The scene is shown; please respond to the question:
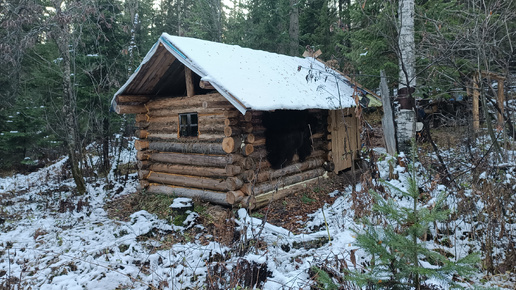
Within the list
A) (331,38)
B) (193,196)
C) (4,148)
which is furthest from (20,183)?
(331,38)

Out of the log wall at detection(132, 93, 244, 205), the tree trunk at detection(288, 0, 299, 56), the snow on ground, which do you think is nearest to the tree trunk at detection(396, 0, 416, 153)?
the snow on ground

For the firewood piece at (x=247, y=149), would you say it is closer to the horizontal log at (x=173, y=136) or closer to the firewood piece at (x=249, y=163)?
the firewood piece at (x=249, y=163)

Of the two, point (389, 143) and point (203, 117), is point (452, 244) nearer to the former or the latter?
point (389, 143)

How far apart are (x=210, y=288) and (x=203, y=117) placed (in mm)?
5256

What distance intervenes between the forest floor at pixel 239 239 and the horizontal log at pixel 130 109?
2515mm

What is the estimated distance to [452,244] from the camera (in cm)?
457

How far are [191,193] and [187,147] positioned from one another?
1257 mm

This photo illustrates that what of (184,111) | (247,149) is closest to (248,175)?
(247,149)

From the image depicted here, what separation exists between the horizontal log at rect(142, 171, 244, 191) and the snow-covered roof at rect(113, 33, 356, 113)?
6.73ft

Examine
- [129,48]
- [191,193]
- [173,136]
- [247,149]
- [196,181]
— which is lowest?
[191,193]

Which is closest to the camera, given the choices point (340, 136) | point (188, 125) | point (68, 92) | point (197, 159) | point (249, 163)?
point (249, 163)

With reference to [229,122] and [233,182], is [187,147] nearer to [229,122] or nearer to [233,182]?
[229,122]

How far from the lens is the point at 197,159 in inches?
329

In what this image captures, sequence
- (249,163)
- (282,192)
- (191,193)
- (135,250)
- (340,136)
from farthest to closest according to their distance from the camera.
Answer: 1. (340,136)
2. (282,192)
3. (191,193)
4. (249,163)
5. (135,250)
